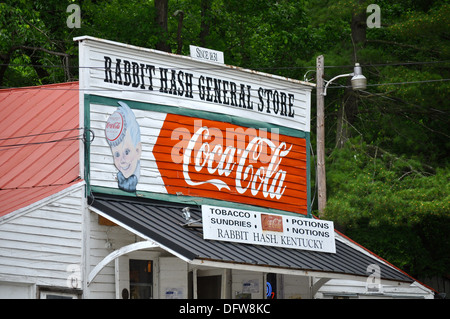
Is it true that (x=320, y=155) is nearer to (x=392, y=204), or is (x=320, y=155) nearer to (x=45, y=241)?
(x=392, y=204)

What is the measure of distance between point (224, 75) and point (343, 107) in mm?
9784

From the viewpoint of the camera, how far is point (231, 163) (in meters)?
18.0

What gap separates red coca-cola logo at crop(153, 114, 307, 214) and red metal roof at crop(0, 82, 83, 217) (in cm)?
177

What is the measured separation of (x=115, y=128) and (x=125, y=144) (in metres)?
0.35

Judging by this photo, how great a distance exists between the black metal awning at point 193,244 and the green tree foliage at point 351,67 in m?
3.96

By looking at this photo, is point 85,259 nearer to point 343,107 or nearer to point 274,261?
point 274,261

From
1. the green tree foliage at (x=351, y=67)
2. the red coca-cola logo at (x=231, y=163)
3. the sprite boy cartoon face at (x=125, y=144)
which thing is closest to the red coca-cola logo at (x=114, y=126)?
the sprite boy cartoon face at (x=125, y=144)

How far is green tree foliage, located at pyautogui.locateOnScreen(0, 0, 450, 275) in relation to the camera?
2250 centimetres

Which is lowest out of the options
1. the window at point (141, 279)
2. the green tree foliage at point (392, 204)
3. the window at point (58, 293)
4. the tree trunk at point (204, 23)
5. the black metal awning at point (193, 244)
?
the window at point (58, 293)

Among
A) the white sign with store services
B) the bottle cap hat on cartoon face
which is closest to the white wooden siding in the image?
the bottle cap hat on cartoon face

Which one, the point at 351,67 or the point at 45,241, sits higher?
the point at 351,67

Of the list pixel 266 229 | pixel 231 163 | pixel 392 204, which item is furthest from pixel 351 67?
pixel 266 229

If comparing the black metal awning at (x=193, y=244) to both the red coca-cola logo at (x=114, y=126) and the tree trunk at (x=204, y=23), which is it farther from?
the tree trunk at (x=204, y=23)

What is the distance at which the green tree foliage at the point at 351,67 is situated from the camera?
22.5 m
